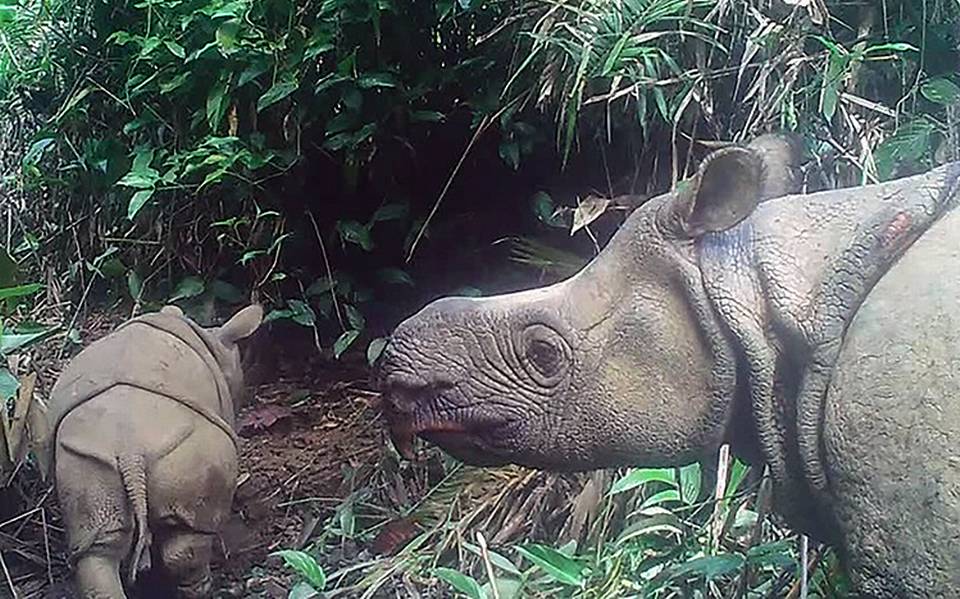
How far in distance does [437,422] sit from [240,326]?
1.93 metres

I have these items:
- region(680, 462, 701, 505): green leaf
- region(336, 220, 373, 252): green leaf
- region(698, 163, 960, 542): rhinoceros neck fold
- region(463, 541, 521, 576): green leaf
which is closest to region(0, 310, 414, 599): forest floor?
region(336, 220, 373, 252): green leaf

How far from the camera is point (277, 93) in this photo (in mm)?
3539

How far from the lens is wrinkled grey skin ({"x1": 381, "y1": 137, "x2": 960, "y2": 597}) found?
125cm

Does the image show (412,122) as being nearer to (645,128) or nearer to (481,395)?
(645,128)

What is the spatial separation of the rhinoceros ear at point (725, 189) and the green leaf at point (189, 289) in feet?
8.93

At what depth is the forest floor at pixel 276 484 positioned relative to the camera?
3.21 meters

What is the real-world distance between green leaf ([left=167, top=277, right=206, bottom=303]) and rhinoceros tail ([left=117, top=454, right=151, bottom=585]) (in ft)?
4.16

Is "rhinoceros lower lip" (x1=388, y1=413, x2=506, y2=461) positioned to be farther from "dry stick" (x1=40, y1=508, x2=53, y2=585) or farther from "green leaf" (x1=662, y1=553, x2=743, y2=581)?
"dry stick" (x1=40, y1=508, x2=53, y2=585)

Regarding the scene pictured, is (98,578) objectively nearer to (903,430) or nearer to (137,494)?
(137,494)

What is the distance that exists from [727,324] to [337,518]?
203 centimetres

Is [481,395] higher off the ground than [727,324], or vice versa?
[727,324]

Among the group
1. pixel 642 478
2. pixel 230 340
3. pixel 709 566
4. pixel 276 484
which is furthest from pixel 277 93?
pixel 709 566

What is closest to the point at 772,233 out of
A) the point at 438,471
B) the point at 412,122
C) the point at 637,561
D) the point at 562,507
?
the point at 637,561

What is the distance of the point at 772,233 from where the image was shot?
1422mm
